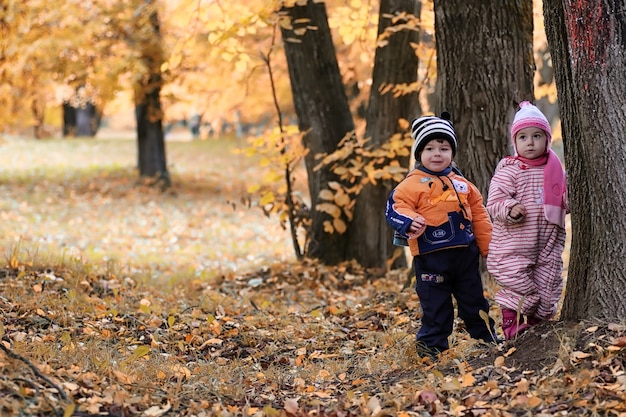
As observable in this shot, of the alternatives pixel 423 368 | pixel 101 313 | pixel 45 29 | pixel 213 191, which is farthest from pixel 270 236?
pixel 423 368

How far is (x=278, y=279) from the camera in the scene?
7.95 m

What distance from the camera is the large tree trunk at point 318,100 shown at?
8.25 meters

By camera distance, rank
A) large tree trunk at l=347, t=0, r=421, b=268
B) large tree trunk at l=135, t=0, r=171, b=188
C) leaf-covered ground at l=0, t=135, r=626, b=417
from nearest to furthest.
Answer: leaf-covered ground at l=0, t=135, r=626, b=417
large tree trunk at l=347, t=0, r=421, b=268
large tree trunk at l=135, t=0, r=171, b=188

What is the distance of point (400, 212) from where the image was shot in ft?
14.3

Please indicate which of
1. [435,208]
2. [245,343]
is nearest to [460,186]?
[435,208]

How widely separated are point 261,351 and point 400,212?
143cm

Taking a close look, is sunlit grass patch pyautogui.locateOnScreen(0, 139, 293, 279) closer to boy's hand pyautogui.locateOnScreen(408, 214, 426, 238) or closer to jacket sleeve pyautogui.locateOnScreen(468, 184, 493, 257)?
jacket sleeve pyautogui.locateOnScreen(468, 184, 493, 257)

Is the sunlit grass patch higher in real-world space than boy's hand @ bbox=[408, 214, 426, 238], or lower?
lower

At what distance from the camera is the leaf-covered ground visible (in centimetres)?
336

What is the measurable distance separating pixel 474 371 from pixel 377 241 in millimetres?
4513

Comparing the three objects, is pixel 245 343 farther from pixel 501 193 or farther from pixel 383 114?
pixel 383 114

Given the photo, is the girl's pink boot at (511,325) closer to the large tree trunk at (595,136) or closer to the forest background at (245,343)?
the forest background at (245,343)

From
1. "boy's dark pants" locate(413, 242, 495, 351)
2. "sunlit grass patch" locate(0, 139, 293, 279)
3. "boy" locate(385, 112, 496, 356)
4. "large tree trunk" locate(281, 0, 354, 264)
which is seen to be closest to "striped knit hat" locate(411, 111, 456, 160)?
"boy" locate(385, 112, 496, 356)

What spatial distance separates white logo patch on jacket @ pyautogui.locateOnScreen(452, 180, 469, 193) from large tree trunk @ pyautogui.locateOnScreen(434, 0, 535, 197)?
1.40 metres
